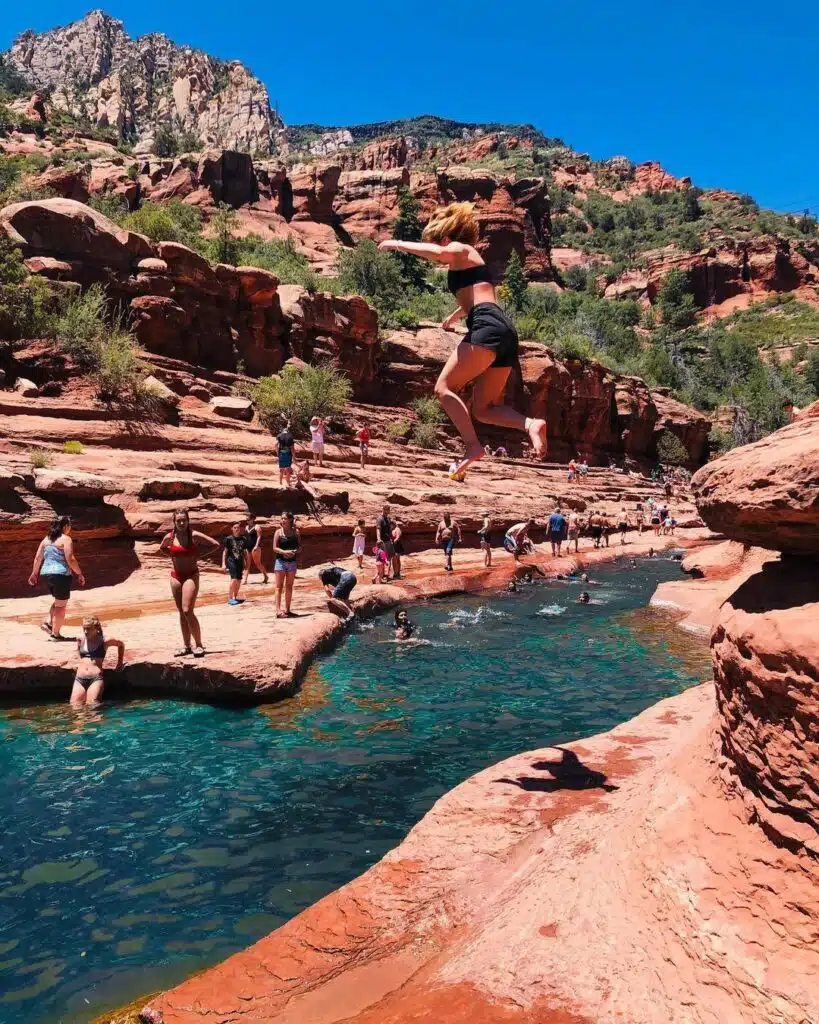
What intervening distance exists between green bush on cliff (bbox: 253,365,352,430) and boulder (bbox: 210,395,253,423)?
1.64ft

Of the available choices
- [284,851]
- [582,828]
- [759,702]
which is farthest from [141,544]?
[759,702]

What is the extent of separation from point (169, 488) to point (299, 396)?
11.2 m

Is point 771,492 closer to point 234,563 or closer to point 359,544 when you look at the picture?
point 234,563

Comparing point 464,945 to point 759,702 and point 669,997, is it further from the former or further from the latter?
point 759,702

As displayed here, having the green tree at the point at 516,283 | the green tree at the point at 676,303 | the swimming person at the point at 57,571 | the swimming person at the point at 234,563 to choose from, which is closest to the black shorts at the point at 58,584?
the swimming person at the point at 57,571

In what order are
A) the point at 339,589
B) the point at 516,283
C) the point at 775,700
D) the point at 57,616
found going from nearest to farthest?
the point at 775,700, the point at 57,616, the point at 339,589, the point at 516,283

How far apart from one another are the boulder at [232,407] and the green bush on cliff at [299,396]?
1.64ft

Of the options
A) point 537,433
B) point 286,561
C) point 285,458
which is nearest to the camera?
point 537,433

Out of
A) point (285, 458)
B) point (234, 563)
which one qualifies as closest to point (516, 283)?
point (285, 458)

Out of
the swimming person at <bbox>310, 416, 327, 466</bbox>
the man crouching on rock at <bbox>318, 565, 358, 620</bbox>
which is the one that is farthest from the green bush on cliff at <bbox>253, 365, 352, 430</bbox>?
the man crouching on rock at <bbox>318, 565, 358, 620</bbox>

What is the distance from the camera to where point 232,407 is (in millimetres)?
26781

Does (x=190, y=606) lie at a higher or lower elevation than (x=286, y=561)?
lower

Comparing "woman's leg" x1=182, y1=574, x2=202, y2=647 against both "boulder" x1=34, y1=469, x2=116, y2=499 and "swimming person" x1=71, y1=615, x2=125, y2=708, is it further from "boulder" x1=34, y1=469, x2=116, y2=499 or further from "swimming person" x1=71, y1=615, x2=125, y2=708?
"boulder" x1=34, y1=469, x2=116, y2=499

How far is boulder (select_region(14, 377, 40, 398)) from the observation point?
21.2m
